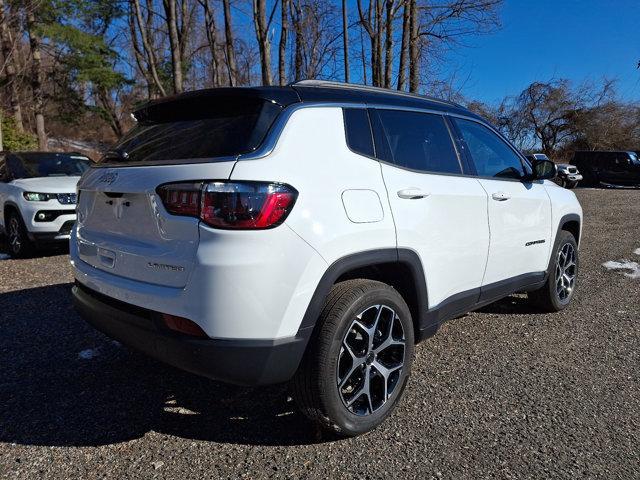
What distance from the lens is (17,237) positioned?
21.7 ft

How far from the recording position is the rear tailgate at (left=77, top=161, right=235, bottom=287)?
6.79ft

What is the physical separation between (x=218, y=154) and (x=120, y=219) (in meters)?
0.67

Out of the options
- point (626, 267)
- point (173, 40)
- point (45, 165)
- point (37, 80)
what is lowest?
point (626, 267)

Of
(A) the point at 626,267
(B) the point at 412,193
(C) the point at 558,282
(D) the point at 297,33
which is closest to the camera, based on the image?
(B) the point at 412,193

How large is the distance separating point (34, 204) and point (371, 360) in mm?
5648

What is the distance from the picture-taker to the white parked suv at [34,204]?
248 inches

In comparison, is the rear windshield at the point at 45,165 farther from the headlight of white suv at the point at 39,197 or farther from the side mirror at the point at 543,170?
the side mirror at the point at 543,170

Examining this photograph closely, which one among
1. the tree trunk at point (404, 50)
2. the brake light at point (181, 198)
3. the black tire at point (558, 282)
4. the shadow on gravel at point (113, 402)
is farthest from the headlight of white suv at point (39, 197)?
the tree trunk at point (404, 50)

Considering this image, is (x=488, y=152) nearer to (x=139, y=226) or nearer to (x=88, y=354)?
(x=139, y=226)

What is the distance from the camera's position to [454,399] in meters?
2.88

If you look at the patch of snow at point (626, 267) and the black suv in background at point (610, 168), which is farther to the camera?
the black suv in background at point (610, 168)

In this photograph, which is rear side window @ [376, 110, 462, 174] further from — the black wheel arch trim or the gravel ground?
the gravel ground

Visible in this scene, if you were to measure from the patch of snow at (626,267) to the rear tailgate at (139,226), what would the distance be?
19.5 feet

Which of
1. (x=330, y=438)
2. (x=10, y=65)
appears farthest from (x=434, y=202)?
(x=10, y=65)
